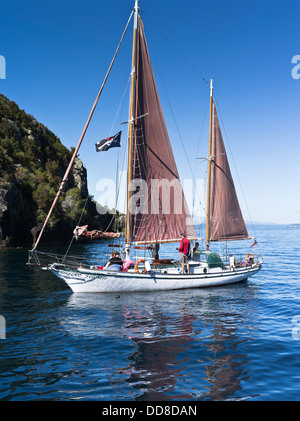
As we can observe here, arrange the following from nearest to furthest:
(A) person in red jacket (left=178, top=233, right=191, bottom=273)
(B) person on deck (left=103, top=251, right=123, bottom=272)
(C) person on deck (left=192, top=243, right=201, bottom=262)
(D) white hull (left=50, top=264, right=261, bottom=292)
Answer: (D) white hull (left=50, top=264, right=261, bottom=292), (B) person on deck (left=103, top=251, right=123, bottom=272), (A) person in red jacket (left=178, top=233, right=191, bottom=273), (C) person on deck (left=192, top=243, right=201, bottom=262)

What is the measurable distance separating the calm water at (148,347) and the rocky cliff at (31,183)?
3889 cm

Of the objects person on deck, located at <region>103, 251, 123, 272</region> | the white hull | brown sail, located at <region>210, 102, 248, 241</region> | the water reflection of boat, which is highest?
brown sail, located at <region>210, 102, 248, 241</region>

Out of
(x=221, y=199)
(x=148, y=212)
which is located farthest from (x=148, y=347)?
(x=221, y=199)

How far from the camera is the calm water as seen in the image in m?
8.29

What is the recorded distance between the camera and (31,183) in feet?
215

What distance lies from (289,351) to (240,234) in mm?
19320

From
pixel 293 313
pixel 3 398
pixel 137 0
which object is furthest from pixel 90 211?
pixel 3 398

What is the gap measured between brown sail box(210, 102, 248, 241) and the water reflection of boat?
8615 millimetres

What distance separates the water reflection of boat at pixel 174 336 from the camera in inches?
335

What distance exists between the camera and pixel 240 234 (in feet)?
98.0

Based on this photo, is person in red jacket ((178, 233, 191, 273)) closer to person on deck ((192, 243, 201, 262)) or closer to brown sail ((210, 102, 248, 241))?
person on deck ((192, 243, 201, 262))

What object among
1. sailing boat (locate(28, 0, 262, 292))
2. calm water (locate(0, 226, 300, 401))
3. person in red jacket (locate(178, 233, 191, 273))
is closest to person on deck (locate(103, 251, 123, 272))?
sailing boat (locate(28, 0, 262, 292))

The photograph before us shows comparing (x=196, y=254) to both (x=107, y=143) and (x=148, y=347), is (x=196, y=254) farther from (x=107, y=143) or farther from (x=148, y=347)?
(x=148, y=347)

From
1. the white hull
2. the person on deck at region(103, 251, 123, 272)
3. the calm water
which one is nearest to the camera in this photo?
the calm water
